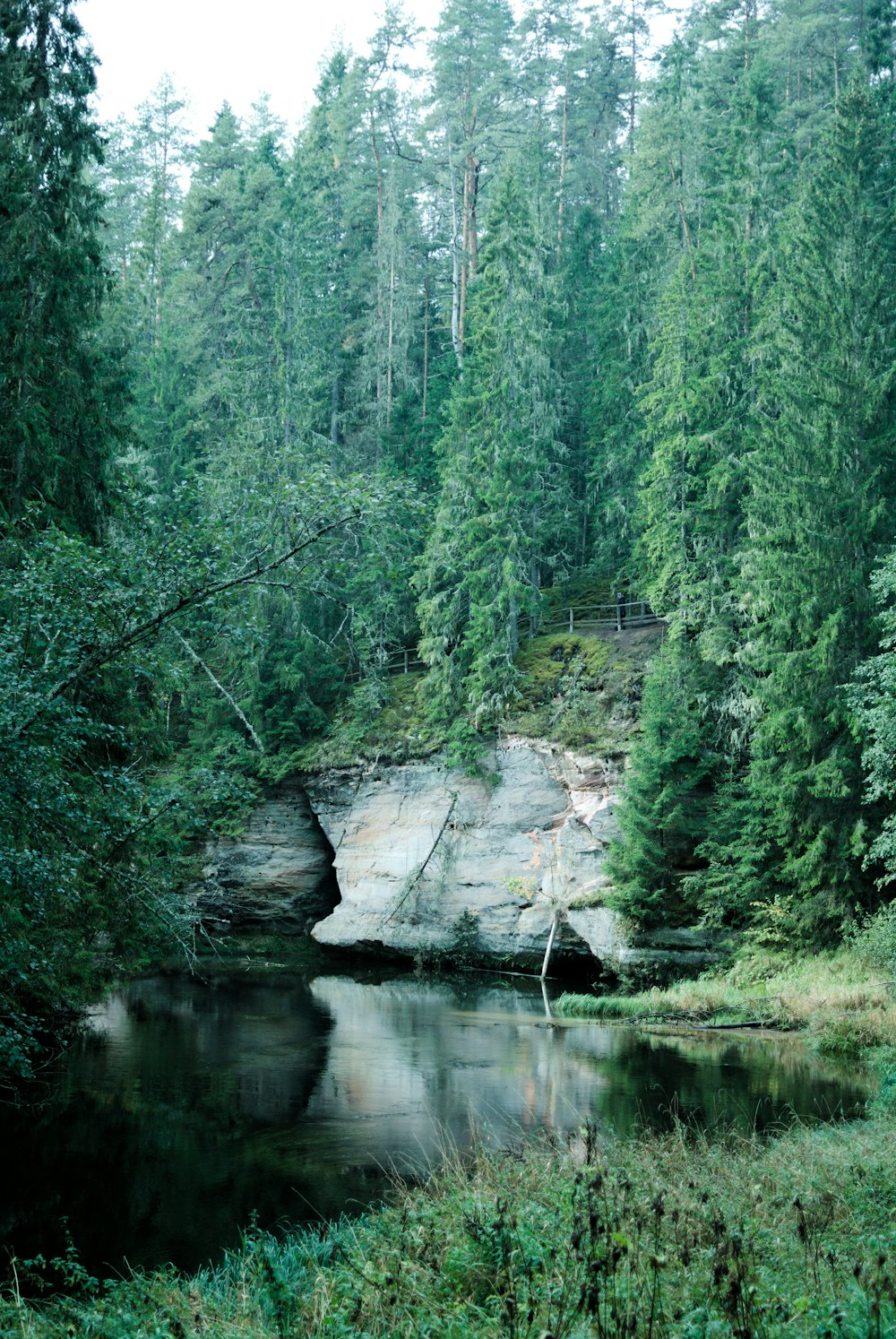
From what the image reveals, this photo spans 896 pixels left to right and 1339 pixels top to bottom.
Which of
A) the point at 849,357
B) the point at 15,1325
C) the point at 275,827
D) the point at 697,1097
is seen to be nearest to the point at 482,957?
the point at 275,827

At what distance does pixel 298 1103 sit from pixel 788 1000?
9.28 m

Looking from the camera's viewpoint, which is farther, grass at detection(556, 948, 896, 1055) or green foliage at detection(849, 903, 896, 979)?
green foliage at detection(849, 903, 896, 979)

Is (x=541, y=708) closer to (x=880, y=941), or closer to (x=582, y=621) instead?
(x=582, y=621)

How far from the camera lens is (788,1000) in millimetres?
19625

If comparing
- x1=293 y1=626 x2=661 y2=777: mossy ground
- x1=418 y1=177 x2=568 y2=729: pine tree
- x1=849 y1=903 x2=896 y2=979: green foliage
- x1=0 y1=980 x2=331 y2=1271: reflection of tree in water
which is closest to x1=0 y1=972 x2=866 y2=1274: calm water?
x1=0 y1=980 x2=331 y2=1271: reflection of tree in water

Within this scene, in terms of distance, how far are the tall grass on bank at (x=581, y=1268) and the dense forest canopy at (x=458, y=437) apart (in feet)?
9.19

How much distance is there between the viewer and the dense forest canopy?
959 cm

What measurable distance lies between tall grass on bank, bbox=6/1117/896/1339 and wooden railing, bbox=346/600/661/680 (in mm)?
22032

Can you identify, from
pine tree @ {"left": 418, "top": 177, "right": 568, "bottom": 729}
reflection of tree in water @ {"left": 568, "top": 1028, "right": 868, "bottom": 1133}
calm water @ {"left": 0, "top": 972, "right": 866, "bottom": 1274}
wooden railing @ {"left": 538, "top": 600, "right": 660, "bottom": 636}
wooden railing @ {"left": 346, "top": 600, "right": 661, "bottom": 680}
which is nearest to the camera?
calm water @ {"left": 0, "top": 972, "right": 866, "bottom": 1274}

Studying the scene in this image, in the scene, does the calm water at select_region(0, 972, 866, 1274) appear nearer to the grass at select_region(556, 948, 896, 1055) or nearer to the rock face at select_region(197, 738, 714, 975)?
the grass at select_region(556, 948, 896, 1055)

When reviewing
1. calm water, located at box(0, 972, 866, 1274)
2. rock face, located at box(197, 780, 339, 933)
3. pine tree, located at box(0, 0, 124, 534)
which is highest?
pine tree, located at box(0, 0, 124, 534)

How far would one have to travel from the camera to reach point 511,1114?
14102 millimetres

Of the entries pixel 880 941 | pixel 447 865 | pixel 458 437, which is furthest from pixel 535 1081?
pixel 458 437

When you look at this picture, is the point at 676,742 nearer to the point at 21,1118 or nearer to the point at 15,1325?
the point at 21,1118
